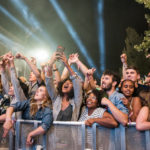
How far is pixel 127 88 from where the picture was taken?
3.14 meters

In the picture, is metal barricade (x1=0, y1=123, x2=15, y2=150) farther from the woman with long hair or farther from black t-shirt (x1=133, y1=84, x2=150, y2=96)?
black t-shirt (x1=133, y1=84, x2=150, y2=96)

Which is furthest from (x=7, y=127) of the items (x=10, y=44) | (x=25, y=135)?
(x=10, y=44)

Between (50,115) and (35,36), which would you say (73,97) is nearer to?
(50,115)

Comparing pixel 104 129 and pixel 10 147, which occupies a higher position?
pixel 104 129

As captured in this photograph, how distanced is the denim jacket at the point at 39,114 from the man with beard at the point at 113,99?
720 mm

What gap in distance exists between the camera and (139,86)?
341cm

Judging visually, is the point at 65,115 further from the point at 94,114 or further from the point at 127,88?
the point at 127,88

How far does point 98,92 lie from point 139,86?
0.72 m

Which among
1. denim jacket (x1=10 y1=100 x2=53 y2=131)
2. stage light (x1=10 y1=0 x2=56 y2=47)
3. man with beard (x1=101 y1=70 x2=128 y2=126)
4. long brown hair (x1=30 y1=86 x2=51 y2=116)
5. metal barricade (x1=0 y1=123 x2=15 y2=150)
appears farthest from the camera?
stage light (x1=10 y1=0 x2=56 y2=47)

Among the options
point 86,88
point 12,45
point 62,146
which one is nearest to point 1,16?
point 12,45

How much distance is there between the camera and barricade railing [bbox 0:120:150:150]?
2.39 meters

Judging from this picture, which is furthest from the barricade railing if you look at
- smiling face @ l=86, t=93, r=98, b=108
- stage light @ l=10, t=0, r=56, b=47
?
stage light @ l=10, t=0, r=56, b=47

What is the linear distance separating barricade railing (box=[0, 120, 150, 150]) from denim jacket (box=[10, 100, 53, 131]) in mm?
91

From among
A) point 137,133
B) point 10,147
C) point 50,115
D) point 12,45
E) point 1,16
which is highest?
point 1,16
